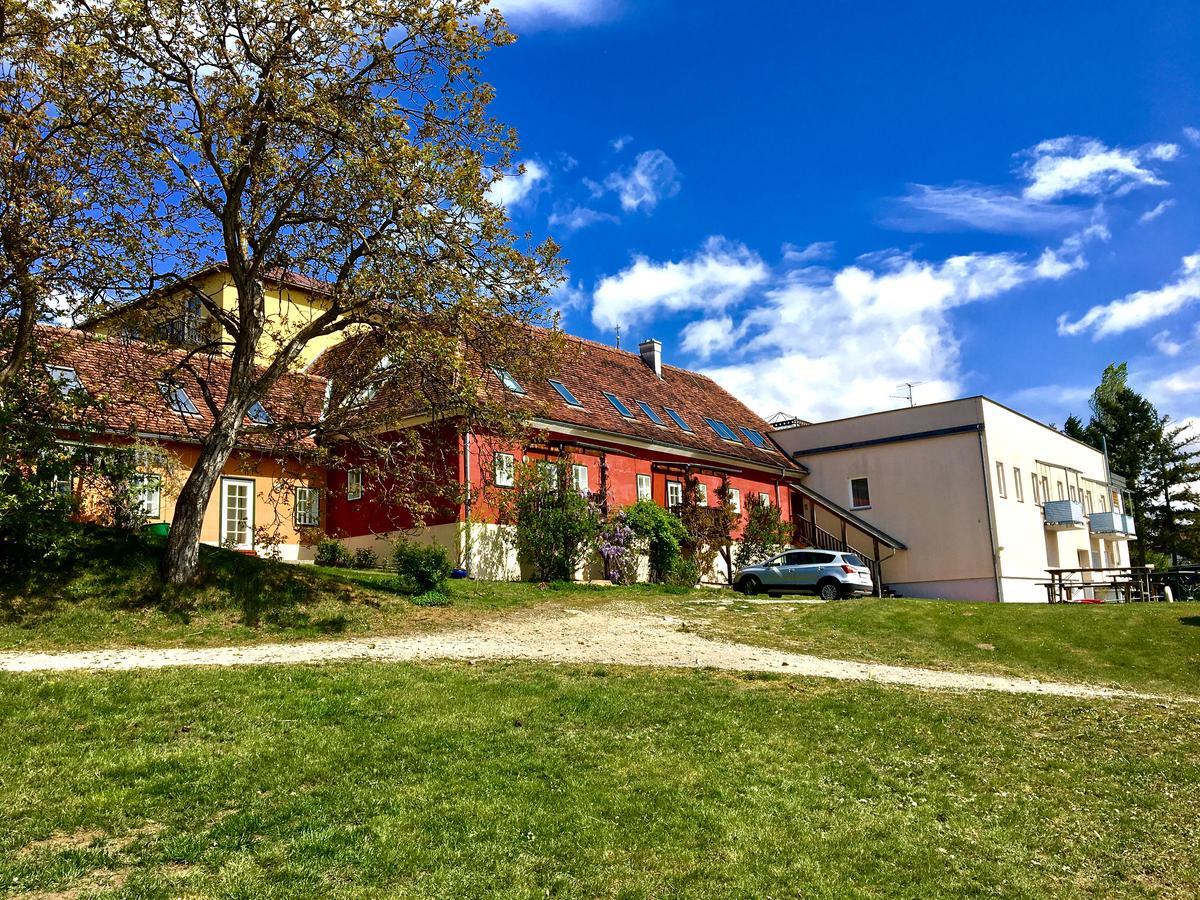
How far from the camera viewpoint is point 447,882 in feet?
19.8

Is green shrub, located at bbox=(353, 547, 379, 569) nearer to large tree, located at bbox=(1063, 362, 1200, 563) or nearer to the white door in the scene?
the white door

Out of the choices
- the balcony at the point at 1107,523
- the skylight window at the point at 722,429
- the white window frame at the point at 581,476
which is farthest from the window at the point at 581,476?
the balcony at the point at 1107,523

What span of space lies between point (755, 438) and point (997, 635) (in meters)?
19.4

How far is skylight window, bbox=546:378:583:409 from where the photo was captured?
2789 centimetres

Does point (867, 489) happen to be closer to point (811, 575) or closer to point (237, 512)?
point (811, 575)

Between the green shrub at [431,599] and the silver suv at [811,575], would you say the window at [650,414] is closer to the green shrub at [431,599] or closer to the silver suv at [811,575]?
the silver suv at [811,575]

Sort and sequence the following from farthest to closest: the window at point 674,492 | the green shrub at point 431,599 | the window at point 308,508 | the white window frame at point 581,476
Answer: the window at point 674,492, the window at point 308,508, the white window frame at point 581,476, the green shrub at point 431,599

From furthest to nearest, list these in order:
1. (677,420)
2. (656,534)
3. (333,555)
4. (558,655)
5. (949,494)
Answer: (677,420) < (949,494) < (656,534) < (333,555) < (558,655)

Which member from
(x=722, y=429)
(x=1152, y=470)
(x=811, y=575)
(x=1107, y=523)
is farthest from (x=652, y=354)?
(x=1152, y=470)

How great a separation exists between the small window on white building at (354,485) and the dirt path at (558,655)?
424 inches

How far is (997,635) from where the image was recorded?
60.0 ft

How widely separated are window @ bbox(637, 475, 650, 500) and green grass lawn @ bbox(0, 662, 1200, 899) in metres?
17.4

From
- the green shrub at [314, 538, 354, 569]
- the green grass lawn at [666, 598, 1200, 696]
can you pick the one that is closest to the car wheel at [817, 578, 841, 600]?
the green grass lawn at [666, 598, 1200, 696]

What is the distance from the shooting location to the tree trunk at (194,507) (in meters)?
15.8
